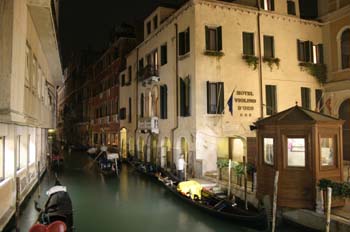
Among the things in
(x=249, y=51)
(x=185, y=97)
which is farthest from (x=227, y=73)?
(x=185, y=97)

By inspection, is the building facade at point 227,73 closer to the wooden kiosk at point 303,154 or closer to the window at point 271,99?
the window at point 271,99

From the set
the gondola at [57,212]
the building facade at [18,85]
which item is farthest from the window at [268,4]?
the gondola at [57,212]

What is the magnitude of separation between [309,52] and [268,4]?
308 centimetres

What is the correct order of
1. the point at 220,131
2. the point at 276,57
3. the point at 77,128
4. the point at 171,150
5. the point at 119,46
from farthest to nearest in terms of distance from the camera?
the point at 77,128 < the point at 119,46 < the point at 171,150 < the point at 276,57 < the point at 220,131

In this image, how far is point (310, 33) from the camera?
1616 cm

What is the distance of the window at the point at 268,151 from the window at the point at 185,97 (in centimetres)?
583

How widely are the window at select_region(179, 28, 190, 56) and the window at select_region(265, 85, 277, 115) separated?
405cm

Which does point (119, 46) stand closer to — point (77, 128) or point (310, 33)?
point (310, 33)

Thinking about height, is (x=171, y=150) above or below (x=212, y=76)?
below

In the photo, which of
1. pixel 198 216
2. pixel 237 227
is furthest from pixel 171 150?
pixel 237 227

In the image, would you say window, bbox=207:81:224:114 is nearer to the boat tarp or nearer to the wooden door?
the boat tarp

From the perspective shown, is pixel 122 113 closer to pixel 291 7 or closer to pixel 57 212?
pixel 291 7

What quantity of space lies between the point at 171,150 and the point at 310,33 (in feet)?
29.3

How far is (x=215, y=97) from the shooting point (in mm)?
14039
